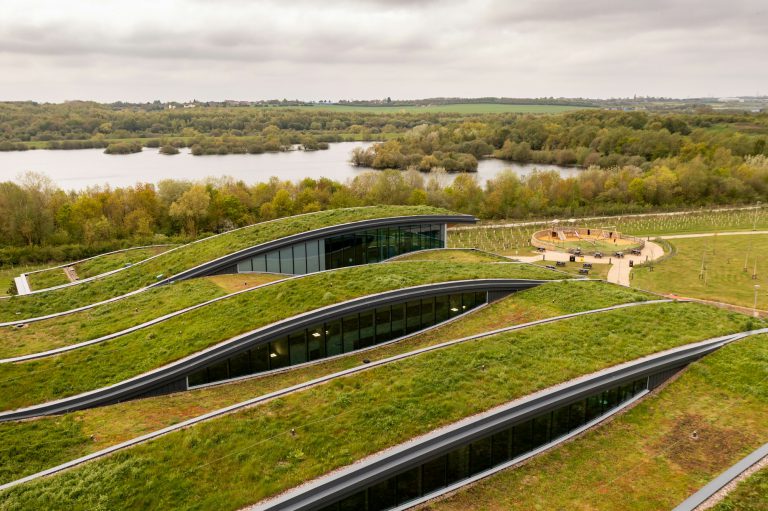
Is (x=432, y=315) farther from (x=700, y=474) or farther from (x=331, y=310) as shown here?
(x=700, y=474)

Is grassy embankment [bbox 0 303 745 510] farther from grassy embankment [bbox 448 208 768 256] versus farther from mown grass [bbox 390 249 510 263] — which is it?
grassy embankment [bbox 448 208 768 256]

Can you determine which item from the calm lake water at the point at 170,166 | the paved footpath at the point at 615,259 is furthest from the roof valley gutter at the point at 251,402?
the calm lake water at the point at 170,166

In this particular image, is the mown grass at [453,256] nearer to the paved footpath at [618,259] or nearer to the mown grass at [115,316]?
the mown grass at [115,316]

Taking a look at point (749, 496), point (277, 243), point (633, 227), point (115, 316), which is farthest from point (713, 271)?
point (115, 316)

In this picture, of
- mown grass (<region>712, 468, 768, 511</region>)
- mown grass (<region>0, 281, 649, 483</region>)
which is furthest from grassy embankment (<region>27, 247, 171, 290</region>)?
mown grass (<region>712, 468, 768, 511</region>)

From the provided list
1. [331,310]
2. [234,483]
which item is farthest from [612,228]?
[234,483]

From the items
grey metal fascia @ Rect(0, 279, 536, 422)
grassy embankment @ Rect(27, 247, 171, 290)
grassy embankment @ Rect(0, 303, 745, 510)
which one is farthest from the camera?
grassy embankment @ Rect(27, 247, 171, 290)
